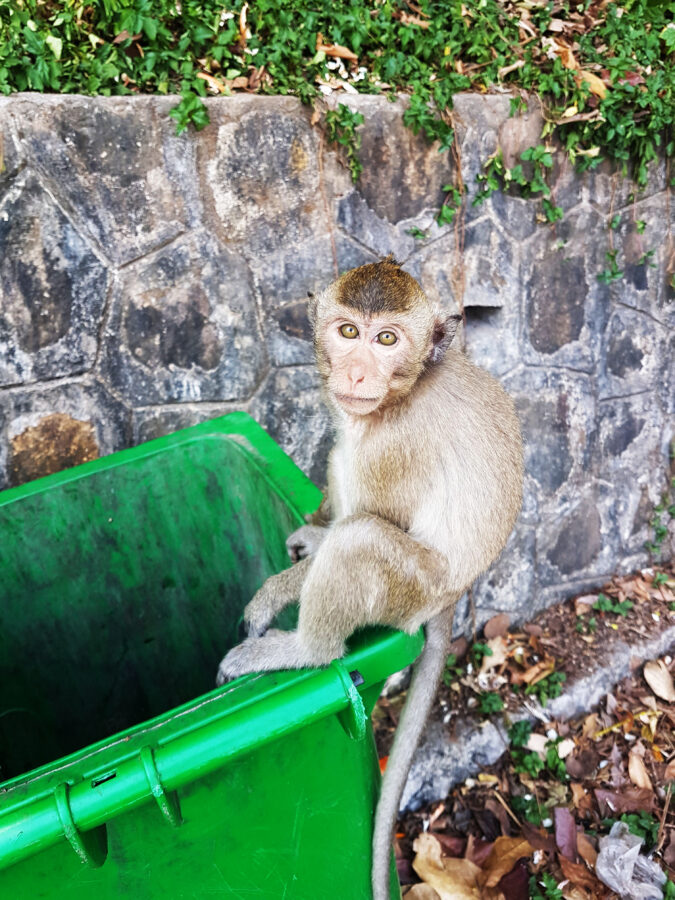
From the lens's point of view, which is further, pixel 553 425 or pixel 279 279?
pixel 553 425

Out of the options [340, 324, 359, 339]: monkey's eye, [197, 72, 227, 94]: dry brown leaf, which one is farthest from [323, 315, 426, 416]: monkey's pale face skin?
[197, 72, 227, 94]: dry brown leaf

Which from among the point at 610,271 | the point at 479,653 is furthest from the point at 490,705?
the point at 610,271

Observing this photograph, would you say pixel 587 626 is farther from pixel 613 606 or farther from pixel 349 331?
pixel 349 331

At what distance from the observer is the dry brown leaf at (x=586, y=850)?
2.47 m

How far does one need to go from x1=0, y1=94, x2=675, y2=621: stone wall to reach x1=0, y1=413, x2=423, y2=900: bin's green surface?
1.62 feet

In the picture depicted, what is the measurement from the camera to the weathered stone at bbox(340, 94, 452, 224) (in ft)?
8.43

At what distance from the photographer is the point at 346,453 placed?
1.94m

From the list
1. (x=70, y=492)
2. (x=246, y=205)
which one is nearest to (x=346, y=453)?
(x=70, y=492)

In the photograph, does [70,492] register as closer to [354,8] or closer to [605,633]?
[354,8]

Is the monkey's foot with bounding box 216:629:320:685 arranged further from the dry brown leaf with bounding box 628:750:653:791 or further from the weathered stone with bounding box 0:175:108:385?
the dry brown leaf with bounding box 628:750:653:791

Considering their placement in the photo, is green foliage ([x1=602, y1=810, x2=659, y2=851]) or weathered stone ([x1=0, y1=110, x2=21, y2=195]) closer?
weathered stone ([x1=0, y1=110, x2=21, y2=195])

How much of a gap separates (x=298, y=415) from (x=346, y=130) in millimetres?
1082

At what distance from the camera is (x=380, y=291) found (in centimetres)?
173

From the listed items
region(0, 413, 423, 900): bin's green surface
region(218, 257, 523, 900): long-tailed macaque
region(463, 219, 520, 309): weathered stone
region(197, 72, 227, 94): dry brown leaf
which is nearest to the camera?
region(0, 413, 423, 900): bin's green surface
